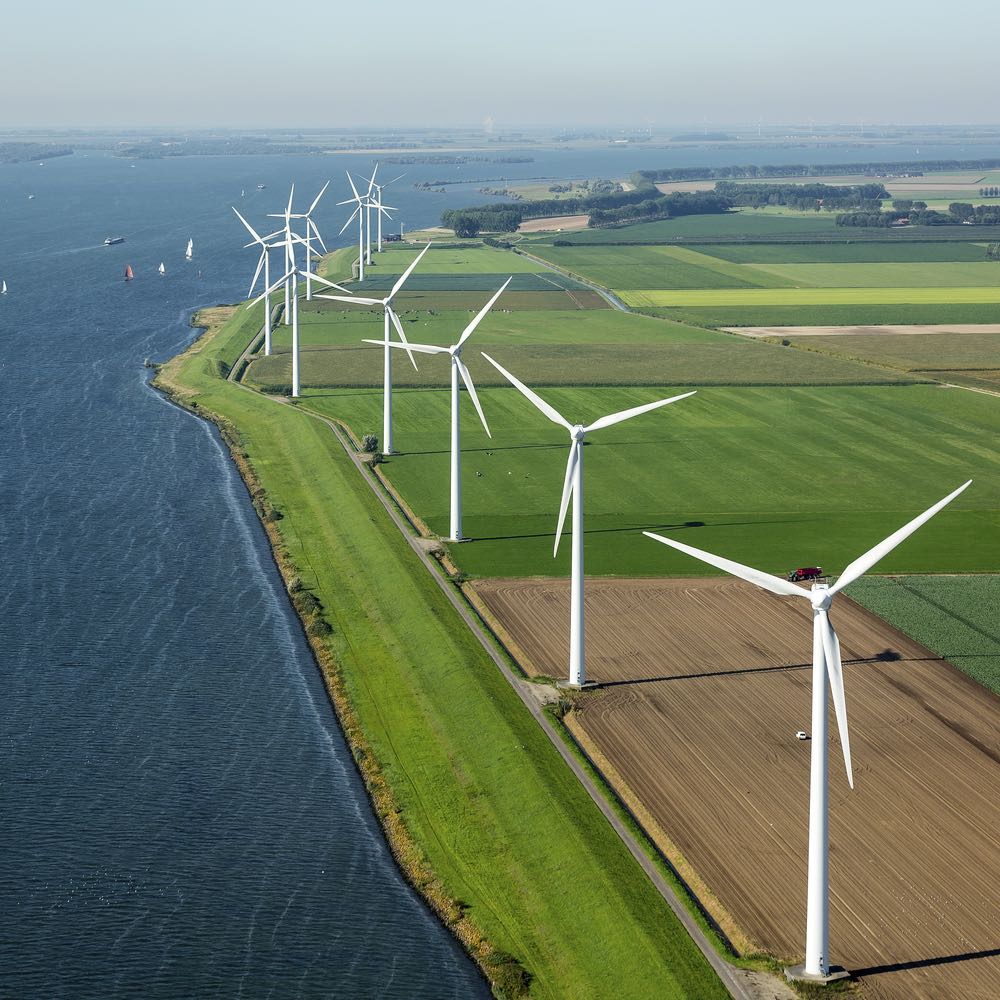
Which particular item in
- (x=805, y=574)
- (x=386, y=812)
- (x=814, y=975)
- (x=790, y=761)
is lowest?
(x=386, y=812)

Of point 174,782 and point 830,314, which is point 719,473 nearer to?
point 174,782

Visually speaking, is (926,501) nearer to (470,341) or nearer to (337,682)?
(337,682)

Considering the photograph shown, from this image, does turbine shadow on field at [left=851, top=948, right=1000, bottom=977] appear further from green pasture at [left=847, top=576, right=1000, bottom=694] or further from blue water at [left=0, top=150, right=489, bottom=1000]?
green pasture at [left=847, top=576, right=1000, bottom=694]

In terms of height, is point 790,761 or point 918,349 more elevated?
point 918,349

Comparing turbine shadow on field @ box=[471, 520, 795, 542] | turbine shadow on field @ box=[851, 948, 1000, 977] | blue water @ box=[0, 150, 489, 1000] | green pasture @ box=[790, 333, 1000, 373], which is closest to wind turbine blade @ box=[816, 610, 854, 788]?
turbine shadow on field @ box=[851, 948, 1000, 977]

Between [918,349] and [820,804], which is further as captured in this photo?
[918,349]

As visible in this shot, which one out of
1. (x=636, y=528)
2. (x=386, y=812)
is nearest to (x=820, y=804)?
(x=386, y=812)
